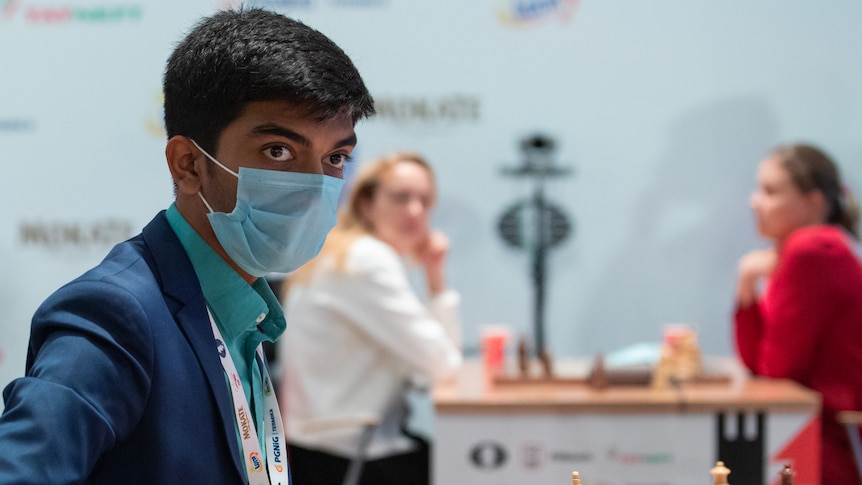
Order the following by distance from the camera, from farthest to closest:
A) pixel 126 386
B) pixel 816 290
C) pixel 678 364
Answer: pixel 678 364
pixel 816 290
pixel 126 386

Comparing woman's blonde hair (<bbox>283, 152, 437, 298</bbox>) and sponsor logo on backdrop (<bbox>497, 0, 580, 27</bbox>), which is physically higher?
sponsor logo on backdrop (<bbox>497, 0, 580, 27</bbox>)

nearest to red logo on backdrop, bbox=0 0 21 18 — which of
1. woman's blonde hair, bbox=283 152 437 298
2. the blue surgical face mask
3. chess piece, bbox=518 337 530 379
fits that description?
woman's blonde hair, bbox=283 152 437 298

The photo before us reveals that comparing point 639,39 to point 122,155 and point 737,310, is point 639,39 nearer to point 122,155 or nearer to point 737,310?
point 737,310

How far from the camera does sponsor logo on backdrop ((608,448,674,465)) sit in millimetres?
3215

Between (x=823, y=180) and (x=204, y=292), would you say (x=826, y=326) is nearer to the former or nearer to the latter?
(x=823, y=180)

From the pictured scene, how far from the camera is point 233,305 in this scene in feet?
3.72

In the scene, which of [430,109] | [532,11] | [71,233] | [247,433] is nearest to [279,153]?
[247,433]

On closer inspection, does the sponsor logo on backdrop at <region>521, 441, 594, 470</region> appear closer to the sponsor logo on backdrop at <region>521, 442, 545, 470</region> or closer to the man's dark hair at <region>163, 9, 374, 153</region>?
the sponsor logo on backdrop at <region>521, 442, 545, 470</region>

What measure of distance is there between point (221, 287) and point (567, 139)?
12.2ft

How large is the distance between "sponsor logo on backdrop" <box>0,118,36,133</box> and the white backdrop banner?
3 centimetres

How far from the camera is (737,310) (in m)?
3.98

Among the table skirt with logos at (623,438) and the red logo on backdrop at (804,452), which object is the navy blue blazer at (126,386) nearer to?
the table skirt with logos at (623,438)

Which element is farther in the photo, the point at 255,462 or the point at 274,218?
the point at 274,218

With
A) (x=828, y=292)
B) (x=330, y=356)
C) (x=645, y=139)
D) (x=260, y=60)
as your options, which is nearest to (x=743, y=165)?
(x=645, y=139)
